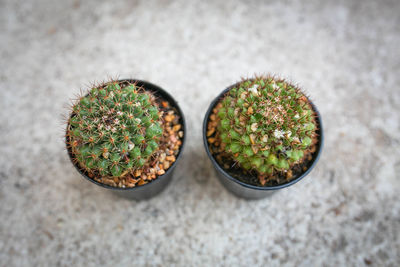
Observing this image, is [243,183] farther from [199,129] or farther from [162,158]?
[199,129]

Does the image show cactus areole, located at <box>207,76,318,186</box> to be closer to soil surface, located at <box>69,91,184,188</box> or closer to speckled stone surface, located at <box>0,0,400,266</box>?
soil surface, located at <box>69,91,184,188</box>

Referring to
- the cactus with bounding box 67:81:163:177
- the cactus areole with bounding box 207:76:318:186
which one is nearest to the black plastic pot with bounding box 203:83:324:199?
the cactus areole with bounding box 207:76:318:186

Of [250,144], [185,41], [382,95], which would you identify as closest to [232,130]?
[250,144]

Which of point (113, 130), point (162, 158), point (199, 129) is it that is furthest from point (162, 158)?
point (199, 129)

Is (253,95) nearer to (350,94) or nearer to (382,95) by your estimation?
(350,94)

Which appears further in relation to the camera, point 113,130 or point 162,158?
point 162,158

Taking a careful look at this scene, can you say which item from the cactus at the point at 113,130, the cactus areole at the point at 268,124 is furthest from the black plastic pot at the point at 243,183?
the cactus at the point at 113,130
